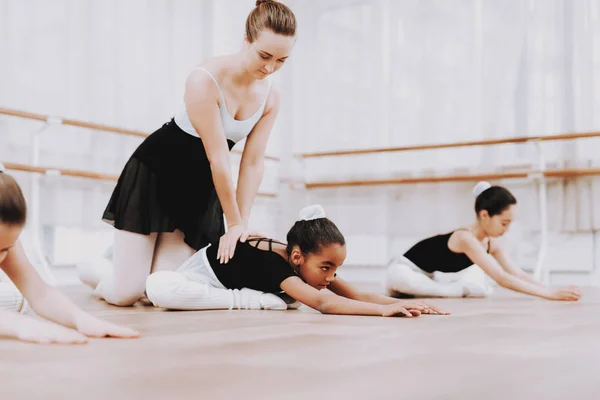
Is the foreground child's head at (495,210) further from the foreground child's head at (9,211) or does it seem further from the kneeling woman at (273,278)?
the foreground child's head at (9,211)

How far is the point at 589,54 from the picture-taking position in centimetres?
355

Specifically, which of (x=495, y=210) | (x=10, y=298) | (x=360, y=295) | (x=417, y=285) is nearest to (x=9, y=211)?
(x=10, y=298)

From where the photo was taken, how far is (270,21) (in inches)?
66.3

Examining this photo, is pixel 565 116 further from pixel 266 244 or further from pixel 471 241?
pixel 266 244

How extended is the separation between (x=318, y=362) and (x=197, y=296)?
98 centimetres

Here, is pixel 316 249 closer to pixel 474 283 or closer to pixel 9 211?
pixel 9 211

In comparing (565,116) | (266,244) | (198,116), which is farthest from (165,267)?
(565,116)

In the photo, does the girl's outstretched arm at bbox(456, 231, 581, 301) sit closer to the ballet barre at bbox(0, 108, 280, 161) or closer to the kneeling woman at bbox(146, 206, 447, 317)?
the kneeling woman at bbox(146, 206, 447, 317)

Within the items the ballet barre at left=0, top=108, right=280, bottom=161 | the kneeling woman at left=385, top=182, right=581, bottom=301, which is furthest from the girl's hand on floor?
the ballet barre at left=0, top=108, right=280, bottom=161

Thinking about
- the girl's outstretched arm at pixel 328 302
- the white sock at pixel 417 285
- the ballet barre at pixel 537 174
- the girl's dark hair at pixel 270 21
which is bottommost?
the white sock at pixel 417 285

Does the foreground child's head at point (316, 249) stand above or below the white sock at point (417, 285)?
above

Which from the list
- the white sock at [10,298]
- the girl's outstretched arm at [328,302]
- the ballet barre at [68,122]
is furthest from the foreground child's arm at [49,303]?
the ballet barre at [68,122]

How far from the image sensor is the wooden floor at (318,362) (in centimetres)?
73

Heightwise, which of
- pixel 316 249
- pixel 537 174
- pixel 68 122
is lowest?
pixel 316 249
